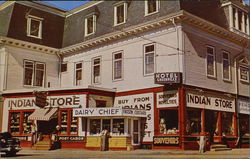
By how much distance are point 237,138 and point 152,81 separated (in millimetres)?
7482

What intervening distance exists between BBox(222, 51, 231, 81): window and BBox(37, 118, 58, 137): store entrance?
1224 cm

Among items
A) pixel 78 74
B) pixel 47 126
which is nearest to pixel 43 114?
pixel 47 126

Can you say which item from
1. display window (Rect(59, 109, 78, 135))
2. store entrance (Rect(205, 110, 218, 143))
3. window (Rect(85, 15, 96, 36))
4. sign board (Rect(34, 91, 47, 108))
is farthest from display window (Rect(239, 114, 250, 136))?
sign board (Rect(34, 91, 47, 108))

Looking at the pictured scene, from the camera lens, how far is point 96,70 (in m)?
25.2

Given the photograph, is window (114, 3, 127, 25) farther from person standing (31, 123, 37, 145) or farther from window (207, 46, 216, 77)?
person standing (31, 123, 37, 145)

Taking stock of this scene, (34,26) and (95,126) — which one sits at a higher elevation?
(34,26)

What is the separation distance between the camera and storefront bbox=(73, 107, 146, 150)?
1895 centimetres

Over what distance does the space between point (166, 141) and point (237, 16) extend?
11.7m

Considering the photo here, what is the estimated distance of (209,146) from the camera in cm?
1905

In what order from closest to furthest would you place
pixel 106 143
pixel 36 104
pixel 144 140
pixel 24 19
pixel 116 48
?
pixel 106 143 → pixel 144 140 → pixel 36 104 → pixel 116 48 → pixel 24 19

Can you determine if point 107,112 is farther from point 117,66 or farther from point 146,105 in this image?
point 117,66

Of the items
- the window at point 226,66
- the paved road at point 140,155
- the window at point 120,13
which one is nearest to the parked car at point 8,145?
Answer: the paved road at point 140,155

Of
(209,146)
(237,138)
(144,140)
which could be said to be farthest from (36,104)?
(237,138)

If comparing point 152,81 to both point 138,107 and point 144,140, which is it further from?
point 144,140
